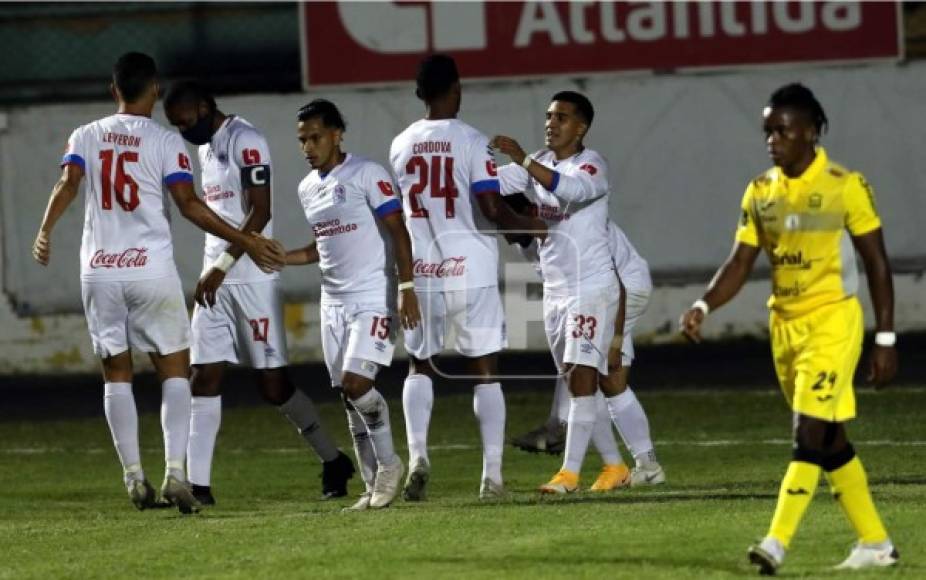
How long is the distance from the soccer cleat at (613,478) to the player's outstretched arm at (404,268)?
5.87ft

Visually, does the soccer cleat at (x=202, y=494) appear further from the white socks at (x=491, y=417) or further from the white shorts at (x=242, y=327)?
the white socks at (x=491, y=417)

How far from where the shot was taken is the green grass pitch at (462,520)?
7.98 m

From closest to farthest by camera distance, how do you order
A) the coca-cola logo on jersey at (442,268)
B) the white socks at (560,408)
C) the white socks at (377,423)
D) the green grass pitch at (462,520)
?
the green grass pitch at (462,520), the white socks at (377,423), the coca-cola logo on jersey at (442,268), the white socks at (560,408)

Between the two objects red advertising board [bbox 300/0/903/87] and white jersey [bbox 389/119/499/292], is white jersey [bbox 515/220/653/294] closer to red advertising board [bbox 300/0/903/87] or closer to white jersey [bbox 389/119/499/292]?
white jersey [bbox 389/119/499/292]

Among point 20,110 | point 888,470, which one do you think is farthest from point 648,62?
point 888,470

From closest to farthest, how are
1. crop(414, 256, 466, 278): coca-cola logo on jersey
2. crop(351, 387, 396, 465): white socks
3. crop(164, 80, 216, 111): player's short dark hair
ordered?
crop(351, 387, 396, 465): white socks → crop(414, 256, 466, 278): coca-cola logo on jersey → crop(164, 80, 216, 111): player's short dark hair

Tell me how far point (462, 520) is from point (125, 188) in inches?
102

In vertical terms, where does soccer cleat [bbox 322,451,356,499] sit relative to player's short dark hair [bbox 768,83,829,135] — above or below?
below

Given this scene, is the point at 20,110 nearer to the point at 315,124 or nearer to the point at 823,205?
the point at 315,124

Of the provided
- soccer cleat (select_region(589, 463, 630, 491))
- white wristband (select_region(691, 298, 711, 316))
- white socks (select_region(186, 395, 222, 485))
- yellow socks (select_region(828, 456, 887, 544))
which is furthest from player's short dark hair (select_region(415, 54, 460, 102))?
yellow socks (select_region(828, 456, 887, 544))

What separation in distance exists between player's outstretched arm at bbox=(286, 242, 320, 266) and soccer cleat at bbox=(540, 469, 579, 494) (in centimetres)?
178

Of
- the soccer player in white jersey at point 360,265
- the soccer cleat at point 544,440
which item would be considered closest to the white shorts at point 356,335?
the soccer player in white jersey at point 360,265

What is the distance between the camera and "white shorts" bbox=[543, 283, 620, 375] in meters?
11.0

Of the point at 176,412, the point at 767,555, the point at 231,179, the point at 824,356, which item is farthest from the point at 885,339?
the point at 231,179
